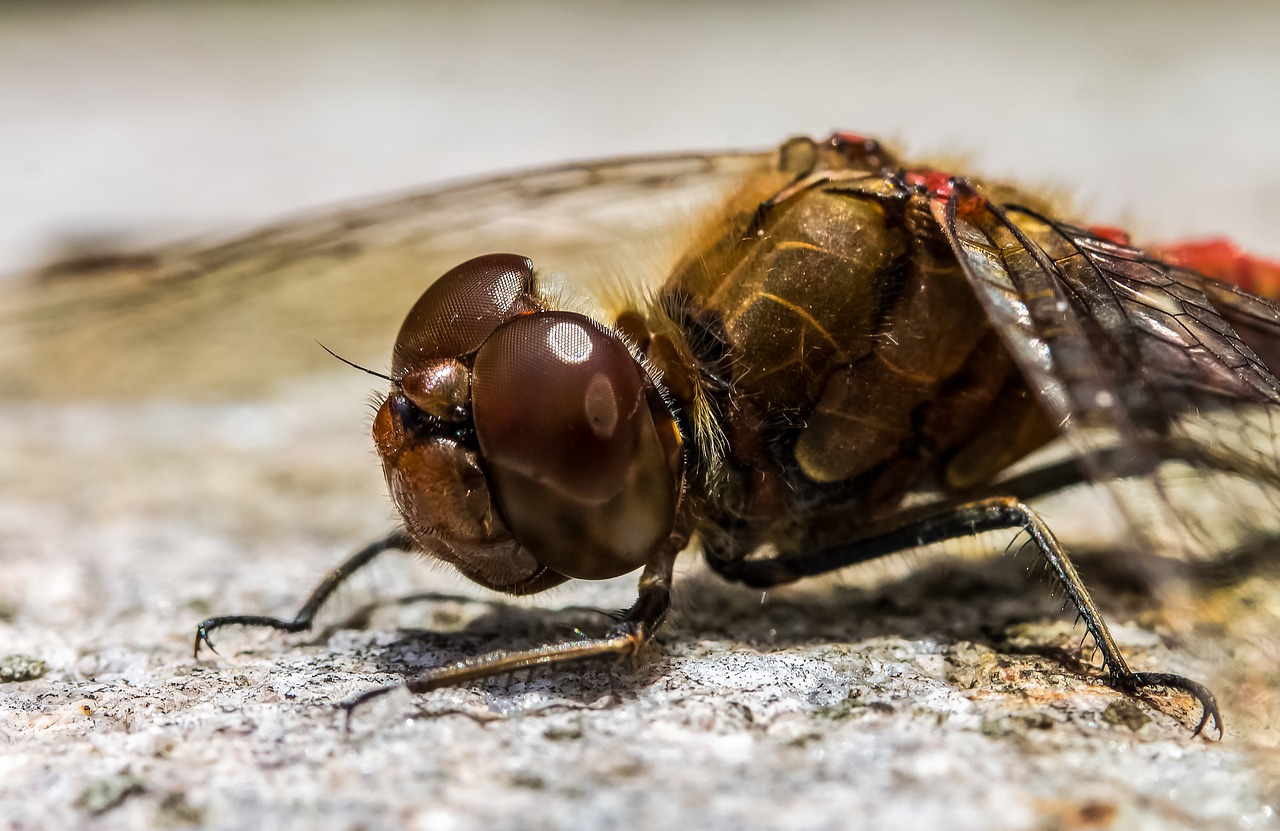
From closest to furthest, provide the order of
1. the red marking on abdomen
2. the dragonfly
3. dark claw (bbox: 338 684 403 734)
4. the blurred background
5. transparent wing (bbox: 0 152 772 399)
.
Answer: dark claw (bbox: 338 684 403 734), the dragonfly, the red marking on abdomen, transparent wing (bbox: 0 152 772 399), the blurred background

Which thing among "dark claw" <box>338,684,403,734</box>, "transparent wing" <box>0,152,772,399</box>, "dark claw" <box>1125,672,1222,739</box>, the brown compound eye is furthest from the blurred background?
"dark claw" <box>338,684,403,734</box>

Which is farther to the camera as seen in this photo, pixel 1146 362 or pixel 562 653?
pixel 1146 362

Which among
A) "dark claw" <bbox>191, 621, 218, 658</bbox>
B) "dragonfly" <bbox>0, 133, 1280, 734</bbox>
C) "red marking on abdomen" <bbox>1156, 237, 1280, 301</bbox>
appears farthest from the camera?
"red marking on abdomen" <bbox>1156, 237, 1280, 301</bbox>

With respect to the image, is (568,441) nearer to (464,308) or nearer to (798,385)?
(464,308)

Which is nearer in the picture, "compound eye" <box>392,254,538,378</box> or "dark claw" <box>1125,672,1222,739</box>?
"dark claw" <box>1125,672,1222,739</box>

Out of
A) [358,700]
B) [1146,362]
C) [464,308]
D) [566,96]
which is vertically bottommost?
[358,700]

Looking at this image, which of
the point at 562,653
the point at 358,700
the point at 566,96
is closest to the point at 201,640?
the point at 358,700

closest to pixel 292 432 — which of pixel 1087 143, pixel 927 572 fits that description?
pixel 927 572

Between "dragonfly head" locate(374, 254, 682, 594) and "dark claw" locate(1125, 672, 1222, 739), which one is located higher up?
"dragonfly head" locate(374, 254, 682, 594)

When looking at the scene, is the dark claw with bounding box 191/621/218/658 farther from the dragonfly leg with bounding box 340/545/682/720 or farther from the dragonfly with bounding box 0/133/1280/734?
the dragonfly leg with bounding box 340/545/682/720
